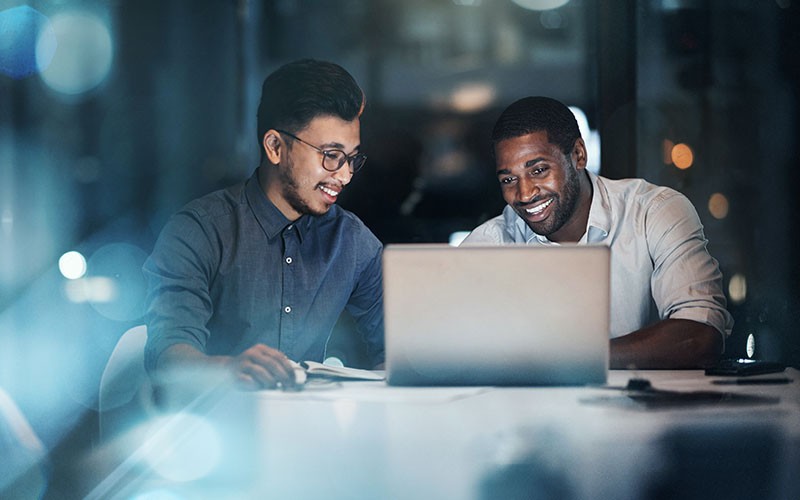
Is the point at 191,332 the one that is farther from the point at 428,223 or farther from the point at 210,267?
the point at 428,223

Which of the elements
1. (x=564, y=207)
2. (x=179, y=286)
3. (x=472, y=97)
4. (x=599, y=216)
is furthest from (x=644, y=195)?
(x=472, y=97)

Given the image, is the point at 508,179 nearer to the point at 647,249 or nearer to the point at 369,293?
the point at 647,249

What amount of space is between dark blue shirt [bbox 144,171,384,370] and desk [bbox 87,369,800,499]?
42.2 inches

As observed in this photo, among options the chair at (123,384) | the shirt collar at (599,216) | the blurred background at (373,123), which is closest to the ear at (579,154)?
the shirt collar at (599,216)

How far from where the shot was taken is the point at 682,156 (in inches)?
148

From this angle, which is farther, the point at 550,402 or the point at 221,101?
the point at 221,101

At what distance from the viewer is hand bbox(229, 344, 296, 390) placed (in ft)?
4.91

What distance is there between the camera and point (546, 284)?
1420mm

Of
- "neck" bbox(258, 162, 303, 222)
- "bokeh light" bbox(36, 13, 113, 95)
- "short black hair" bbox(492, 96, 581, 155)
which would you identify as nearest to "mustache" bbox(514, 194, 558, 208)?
"short black hair" bbox(492, 96, 581, 155)

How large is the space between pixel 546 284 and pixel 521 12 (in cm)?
424

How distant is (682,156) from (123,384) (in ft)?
9.38

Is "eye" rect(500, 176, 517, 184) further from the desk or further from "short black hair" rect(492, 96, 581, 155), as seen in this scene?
the desk

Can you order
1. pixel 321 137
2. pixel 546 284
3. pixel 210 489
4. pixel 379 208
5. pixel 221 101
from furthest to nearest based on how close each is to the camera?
pixel 221 101 → pixel 379 208 → pixel 321 137 → pixel 546 284 → pixel 210 489

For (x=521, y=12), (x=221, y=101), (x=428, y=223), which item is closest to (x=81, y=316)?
(x=221, y=101)
